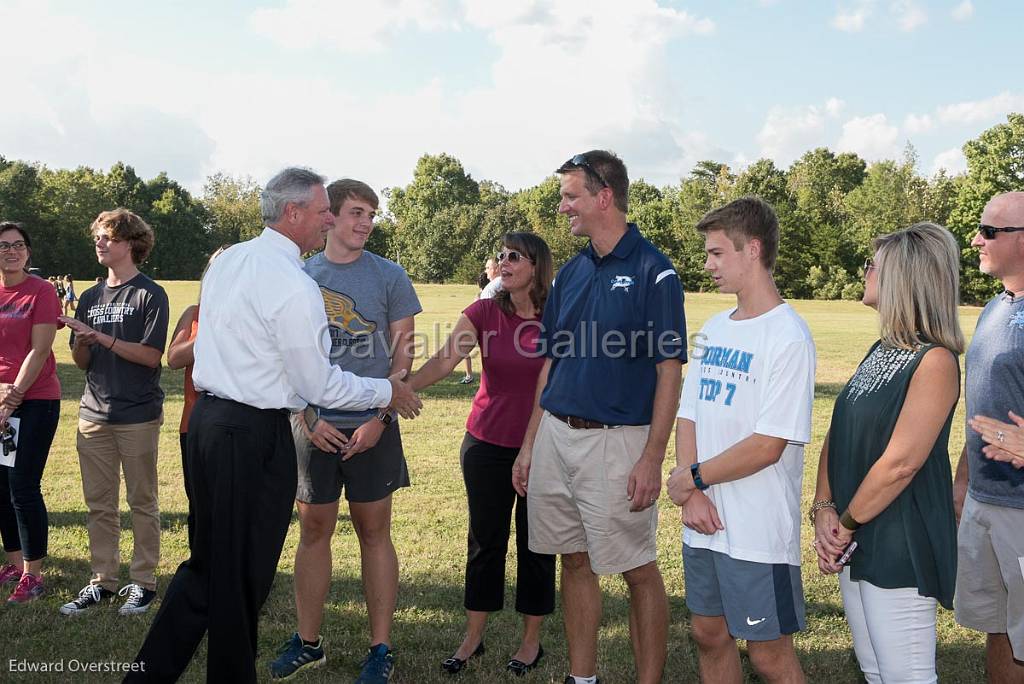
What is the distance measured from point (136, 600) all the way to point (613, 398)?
3.34 meters

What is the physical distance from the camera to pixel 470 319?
487 cm

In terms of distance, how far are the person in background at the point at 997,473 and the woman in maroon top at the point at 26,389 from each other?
526 cm

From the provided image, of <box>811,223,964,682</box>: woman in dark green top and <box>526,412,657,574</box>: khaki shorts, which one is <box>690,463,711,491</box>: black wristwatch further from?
<box>526,412,657,574</box>: khaki shorts

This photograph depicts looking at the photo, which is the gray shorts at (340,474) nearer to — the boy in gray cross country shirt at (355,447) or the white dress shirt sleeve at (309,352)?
the boy in gray cross country shirt at (355,447)

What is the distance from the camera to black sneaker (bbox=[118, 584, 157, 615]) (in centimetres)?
520

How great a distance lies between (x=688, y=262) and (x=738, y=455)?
65454mm

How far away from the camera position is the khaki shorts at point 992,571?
11.2 feet

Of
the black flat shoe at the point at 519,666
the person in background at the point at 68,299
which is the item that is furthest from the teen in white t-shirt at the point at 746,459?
the person in background at the point at 68,299

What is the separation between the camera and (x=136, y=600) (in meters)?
5.27

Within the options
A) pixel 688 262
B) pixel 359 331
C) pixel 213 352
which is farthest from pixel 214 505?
pixel 688 262

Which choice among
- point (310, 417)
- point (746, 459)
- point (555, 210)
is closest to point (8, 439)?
point (310, 417)

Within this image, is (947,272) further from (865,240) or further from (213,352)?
(865,240)

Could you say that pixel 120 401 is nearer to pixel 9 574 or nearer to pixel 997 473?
pixel 9 574

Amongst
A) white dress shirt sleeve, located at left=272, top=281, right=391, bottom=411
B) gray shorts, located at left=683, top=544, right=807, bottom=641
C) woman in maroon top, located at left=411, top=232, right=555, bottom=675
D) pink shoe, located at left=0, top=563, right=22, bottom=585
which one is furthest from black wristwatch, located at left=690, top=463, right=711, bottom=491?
pink shoe, located at left=0, top=563, right=22, bottom=585
